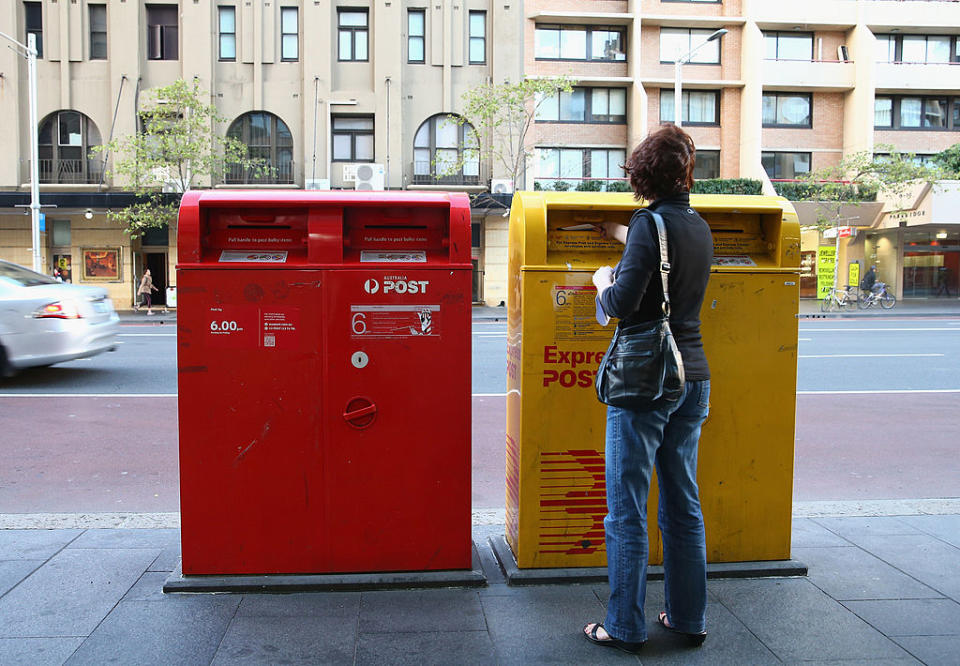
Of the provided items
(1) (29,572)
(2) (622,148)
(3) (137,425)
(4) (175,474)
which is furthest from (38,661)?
(2) (622,148)

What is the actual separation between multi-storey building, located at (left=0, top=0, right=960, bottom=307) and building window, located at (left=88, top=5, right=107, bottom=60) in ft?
0.17

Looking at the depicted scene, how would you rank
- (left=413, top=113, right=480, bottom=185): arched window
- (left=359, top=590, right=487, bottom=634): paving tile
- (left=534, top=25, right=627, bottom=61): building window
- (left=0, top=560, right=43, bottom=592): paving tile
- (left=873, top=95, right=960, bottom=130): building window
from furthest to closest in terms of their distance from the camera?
(left=873, top=95, right=960, bottom=130): building window → (left=534, top=25, right=627, bottom=61): building window → (left=413, top=113, right=480, bottom=185): arched window → (left=0, top=560, right=43, bottom=592): paving tile → (left=359, top=590, right=487, bottom=634): paving tile

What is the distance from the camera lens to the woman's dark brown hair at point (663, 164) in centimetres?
303

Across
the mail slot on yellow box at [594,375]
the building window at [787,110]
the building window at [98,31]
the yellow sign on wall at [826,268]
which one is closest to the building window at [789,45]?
the building window at [787,110]

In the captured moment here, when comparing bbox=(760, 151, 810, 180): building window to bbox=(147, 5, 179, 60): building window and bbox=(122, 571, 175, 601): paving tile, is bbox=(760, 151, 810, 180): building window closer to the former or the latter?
bbox=(147, 5, 179, 60): building window

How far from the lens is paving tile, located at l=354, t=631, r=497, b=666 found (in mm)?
2949

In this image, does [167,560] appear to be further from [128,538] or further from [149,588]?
[128,538]

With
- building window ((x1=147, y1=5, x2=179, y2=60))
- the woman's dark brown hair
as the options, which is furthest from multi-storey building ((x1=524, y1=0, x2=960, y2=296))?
the woman's dark brown hair

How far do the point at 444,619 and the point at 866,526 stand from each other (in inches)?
110

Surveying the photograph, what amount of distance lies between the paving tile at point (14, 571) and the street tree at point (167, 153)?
79.6ft

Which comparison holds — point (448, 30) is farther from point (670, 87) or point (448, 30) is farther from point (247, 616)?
point (247, 616)

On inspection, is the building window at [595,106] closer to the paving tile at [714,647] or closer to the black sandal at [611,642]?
the paving tile at [714,647]

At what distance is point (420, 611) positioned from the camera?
337 cm

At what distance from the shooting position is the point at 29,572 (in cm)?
379
